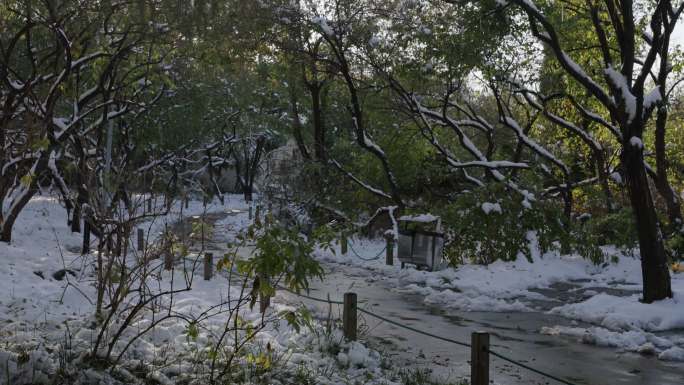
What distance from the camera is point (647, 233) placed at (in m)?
13.1

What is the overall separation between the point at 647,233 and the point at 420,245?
6.91 meters

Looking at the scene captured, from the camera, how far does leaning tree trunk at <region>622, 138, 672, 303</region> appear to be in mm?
13039

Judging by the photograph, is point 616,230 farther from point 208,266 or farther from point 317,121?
point 317,121

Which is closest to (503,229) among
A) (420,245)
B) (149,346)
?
(420,245)

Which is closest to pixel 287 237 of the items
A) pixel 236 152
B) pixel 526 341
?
pixel 526 341

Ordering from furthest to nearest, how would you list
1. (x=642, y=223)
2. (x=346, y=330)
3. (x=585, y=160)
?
(x=585, y=160)
(x=642, y=223)
(x=346, y=330)

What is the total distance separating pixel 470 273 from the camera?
17375mm

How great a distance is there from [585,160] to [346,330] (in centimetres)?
2032

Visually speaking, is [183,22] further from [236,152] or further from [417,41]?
[236,152]

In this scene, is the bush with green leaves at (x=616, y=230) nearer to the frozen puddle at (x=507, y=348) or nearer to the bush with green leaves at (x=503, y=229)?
the bush with green leaves at (x=503, y=229)

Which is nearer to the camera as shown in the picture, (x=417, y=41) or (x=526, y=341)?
(x=526, y=341)

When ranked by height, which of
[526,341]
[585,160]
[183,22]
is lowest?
[526,341]

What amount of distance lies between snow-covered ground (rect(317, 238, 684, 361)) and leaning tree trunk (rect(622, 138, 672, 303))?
344 mm

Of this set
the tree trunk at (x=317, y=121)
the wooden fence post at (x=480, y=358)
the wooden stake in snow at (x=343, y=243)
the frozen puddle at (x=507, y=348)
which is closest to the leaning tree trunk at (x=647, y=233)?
the frozen puddle at (x=507, y=348)
